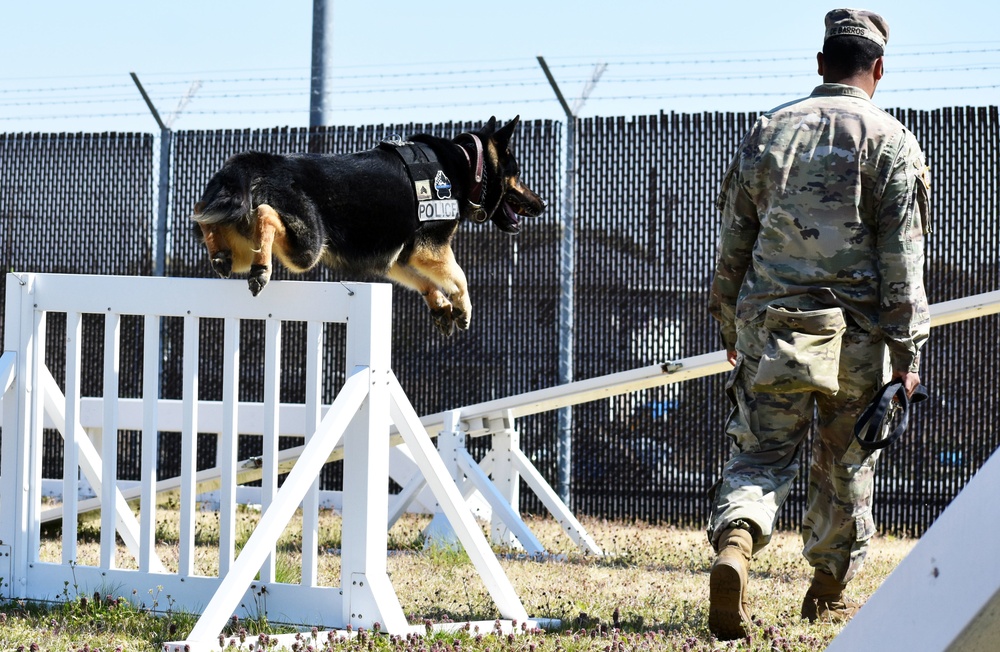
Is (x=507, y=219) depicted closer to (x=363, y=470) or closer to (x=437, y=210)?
(x=437, y=210)

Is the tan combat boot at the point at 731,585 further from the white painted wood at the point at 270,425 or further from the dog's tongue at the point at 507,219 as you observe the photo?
the dog's tongue at the point at 507,219

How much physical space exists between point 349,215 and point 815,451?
179 cm

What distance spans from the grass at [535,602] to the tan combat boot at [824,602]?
0.06 m

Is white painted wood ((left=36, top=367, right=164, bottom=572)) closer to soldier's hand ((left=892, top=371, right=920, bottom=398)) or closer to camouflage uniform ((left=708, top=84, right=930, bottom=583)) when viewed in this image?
camouflage uniform ((left=708, top=84, right=930, bottom=583))

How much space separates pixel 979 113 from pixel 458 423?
4.02 metres

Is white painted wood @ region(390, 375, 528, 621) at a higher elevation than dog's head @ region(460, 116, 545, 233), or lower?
lower

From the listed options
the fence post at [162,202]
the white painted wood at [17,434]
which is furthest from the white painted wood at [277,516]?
the fence post at [162,202]

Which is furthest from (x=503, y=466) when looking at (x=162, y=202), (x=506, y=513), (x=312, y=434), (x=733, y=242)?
(x=162, y=202)

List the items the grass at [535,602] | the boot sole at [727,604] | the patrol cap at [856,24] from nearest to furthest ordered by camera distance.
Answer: the boot sole at [727,604] < the grass at [535,602] < the patrol cap at [856,24]

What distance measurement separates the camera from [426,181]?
4184 millimetres

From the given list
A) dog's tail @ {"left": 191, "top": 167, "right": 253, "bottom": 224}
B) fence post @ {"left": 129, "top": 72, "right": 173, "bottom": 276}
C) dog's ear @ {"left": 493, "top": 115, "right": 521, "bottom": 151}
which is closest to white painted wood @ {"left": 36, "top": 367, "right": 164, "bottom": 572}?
dog's tail @ {"left": 191, "top": 167, "right": 253, "bottom": 224}

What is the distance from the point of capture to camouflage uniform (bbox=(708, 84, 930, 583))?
3146 millimetres

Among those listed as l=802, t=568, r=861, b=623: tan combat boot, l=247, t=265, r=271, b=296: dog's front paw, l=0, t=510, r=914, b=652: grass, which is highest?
l=247, t=265, r=271, b=296: dog's front paw

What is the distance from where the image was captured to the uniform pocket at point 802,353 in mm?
3076
